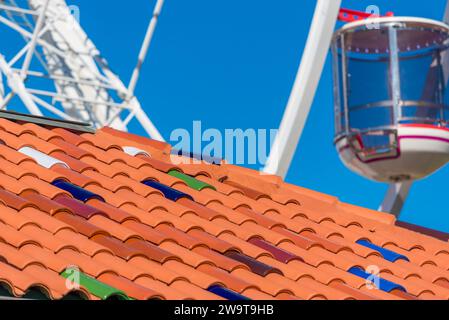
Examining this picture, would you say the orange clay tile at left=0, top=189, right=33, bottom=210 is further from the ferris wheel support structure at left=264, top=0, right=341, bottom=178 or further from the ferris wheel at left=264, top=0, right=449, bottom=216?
the ferris wheel support structure at left=264, top=0, right=341, bottom=178

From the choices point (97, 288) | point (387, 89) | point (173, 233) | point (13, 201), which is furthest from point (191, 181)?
point (97, 288)

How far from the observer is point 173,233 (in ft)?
21.8

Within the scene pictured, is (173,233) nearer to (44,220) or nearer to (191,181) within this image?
(44,220)

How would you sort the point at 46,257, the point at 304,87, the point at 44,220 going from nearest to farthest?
the point at 46,257 < the point at 44,220 < the point at 304,87

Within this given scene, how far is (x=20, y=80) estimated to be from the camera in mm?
13812

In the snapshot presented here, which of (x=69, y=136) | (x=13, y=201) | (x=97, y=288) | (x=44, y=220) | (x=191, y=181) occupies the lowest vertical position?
(x=97, y=288)

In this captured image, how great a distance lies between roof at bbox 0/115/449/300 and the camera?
583cm

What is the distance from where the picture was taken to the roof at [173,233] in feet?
19.1

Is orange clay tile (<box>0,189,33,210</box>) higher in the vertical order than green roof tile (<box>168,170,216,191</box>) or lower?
lower

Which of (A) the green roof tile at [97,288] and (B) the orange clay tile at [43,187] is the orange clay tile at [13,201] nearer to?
(B) the orange clay tile at [43,187]

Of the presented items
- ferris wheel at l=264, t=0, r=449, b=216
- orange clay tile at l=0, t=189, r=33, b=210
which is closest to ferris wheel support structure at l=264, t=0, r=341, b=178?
ferris wheel at l=264, t=0, r=449, b=216

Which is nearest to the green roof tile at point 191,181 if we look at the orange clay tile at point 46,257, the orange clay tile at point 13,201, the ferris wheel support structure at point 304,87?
the orange clay tile at point 13,201
